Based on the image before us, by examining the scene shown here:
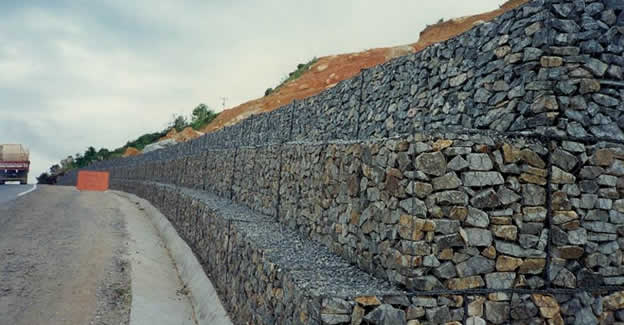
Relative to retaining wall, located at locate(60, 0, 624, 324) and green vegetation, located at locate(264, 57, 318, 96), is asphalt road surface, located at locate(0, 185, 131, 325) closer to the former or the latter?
retaining wall, located at locate(60, 0, 624, 324)

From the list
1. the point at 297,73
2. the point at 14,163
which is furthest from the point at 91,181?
the point at 297,73

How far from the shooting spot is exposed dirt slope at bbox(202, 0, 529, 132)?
124 ft

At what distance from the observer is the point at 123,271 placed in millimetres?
13820

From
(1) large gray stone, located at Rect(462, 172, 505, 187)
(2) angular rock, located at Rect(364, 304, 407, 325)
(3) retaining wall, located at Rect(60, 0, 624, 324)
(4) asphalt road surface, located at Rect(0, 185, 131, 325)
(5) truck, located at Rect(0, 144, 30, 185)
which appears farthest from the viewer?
(5) truck, located at Rect(0, 144, 30, 185)

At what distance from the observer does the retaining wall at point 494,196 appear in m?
5.87

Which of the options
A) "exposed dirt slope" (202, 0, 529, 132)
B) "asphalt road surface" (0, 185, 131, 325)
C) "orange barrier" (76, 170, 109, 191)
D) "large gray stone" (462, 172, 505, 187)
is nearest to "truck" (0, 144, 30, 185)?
"orange barrier" (76, 170, 109, 191)

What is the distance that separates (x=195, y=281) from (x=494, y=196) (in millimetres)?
9704

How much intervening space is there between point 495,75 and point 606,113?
1.54 meters

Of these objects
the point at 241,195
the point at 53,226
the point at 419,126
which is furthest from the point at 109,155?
the point at 419,126

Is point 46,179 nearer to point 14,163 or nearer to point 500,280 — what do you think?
point 14,163

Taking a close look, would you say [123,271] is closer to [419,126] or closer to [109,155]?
[419,126]

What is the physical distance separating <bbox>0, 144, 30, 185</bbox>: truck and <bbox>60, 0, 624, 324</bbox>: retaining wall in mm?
45530

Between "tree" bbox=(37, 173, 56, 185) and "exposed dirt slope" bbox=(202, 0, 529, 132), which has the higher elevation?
"exposed dirt slope" bbox=(202, 0, 529, 132)

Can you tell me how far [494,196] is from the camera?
6.02m
